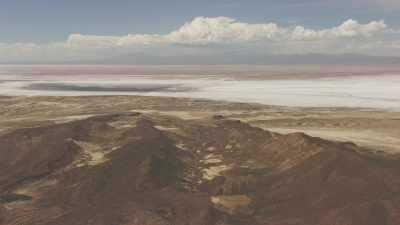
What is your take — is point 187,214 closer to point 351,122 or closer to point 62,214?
point 62,214

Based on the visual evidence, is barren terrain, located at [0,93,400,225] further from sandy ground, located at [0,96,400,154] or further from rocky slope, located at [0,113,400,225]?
sandy ground, located at [0,96,400,154]

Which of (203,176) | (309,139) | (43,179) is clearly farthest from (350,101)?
(43,179)

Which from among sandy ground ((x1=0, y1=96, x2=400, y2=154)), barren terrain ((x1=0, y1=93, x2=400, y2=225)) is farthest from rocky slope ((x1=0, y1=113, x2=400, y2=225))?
sandy ground ((x1=0, y1=96, x2=400, y2=154))

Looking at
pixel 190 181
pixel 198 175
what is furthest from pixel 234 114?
pixel 190 181

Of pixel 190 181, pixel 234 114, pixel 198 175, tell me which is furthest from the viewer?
pixel 234 114

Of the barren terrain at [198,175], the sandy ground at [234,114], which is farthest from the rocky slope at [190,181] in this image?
the sandy ground at [234,114]

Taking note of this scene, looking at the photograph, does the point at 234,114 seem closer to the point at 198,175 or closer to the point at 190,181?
the point at 198,175
